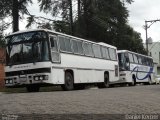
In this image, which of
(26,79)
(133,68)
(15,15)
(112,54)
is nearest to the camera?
(26,79)

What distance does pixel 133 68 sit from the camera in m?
40.1

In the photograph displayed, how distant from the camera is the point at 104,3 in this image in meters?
45.0

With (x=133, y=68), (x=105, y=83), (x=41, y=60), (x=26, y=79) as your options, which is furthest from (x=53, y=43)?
(x=133, y=68)

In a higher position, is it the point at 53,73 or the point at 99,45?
the point at 99,45

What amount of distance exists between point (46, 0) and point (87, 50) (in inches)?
531

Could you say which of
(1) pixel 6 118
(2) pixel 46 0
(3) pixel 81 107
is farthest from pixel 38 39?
(2) pixel 46 0

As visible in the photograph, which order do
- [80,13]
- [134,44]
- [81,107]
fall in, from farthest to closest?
[134,44], [80,13], [81,107]

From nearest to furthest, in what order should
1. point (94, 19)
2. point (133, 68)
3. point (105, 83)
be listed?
point (105, 83), point (133, 68), point (94, 19)

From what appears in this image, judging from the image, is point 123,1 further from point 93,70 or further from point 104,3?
point 93,70

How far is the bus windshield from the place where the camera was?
74.5 ft

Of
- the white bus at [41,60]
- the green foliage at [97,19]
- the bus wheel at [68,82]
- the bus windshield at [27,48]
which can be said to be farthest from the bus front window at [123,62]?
the bus windshield at [27,48]

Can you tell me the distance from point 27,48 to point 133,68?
1872 centimetres

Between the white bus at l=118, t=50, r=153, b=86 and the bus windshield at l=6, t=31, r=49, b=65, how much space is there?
15.8 m

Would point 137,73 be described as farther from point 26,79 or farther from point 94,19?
point 26,79
